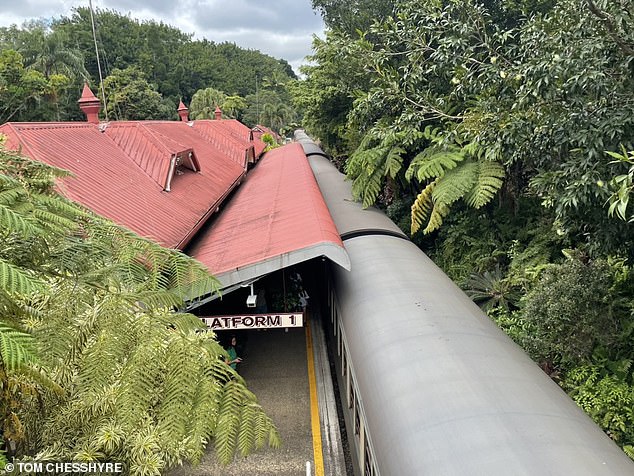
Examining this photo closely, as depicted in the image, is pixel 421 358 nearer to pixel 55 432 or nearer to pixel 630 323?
pixel 55 432

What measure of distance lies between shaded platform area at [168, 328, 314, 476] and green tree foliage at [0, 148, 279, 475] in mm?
3457

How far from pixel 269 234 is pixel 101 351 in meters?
5.83

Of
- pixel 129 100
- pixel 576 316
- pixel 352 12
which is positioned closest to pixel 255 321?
pixel 576 316

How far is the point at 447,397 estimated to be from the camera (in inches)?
152

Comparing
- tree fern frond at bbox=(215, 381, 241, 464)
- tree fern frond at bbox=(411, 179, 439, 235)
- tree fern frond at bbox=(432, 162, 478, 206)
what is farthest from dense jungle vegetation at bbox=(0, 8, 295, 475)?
tree fern frond at bbox=(411, 179, 439, 235)

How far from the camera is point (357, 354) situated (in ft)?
17.8

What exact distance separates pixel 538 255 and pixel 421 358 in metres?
6.30

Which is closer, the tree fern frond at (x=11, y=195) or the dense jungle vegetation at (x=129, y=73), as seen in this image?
the tree fern frond at (x=11, y=195)

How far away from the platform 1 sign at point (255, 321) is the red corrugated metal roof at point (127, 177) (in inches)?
79.3

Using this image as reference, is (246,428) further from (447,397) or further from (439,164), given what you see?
(439,164)

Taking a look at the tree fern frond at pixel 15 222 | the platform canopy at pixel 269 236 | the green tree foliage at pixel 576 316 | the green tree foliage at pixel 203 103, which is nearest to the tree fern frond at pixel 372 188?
the platform canopy at pixel 269 236

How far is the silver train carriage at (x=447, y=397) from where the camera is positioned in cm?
320

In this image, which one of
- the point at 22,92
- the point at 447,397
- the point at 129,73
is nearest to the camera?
the point at 447,397

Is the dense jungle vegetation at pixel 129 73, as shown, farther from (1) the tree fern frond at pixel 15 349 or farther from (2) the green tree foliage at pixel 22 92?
(1) the tree fern frond at pixel 15 349
